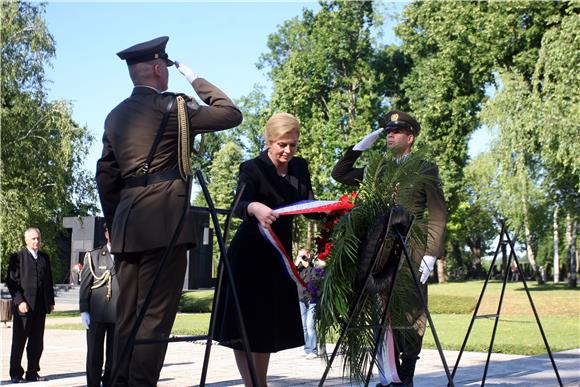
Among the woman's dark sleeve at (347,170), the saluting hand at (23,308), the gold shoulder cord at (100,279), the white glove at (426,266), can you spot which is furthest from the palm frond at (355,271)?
the saluting hand at (23,308)

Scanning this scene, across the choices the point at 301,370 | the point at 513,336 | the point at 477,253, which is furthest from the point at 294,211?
the point at 477,253

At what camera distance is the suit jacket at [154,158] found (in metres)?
4.74

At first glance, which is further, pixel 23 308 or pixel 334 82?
pixel 334 82

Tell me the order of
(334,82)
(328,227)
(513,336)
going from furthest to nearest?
1. (334,82)
2. (513,336)
3. (328,227)

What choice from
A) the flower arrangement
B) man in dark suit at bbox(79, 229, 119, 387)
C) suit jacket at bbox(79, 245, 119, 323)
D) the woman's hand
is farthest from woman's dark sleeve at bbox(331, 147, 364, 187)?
suit jacket at bbox(79, 245, 119, 323)

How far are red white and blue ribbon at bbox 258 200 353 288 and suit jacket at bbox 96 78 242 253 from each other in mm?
773

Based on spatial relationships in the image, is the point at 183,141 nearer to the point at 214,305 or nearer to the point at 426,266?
the point at 214,305

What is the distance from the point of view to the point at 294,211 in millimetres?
5305

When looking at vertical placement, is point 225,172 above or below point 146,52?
above

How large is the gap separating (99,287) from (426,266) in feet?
14.0

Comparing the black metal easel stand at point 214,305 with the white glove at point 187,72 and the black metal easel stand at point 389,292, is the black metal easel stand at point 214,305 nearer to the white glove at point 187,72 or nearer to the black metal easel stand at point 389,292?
the white glove at point 187,72

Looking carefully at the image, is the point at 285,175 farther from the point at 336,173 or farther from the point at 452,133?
the point at 452,133

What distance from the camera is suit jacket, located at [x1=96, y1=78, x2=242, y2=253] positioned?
474 centimetres

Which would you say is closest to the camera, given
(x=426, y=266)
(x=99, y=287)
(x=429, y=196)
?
(x=426, y=266)
